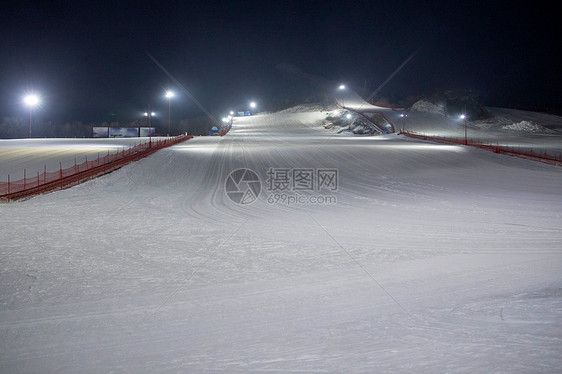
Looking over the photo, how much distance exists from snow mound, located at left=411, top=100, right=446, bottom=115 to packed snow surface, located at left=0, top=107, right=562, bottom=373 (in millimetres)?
68359

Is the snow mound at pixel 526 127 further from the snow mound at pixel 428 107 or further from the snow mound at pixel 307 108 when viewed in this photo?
the snow mound at pixel 307 108

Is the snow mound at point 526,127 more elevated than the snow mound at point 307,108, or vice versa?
the snow mound at point 307,108

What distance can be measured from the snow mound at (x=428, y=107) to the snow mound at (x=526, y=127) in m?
16.0

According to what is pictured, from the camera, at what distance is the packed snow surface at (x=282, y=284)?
5000 mm

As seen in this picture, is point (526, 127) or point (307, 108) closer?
point (526, 127)

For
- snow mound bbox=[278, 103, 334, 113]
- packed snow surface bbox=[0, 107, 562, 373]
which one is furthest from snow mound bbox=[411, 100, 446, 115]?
packed snow surface bbox=[0, 107, 562, 373]

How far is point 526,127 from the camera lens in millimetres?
63438

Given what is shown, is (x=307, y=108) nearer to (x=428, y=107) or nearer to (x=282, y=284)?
(x=428, y=107)

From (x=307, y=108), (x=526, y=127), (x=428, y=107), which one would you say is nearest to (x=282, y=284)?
(x=526, y=127)

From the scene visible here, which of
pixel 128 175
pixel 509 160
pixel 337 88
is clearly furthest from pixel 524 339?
pixel 337 88

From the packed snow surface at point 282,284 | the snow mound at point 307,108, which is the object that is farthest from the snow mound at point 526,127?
the packed snow surface at point 282,284

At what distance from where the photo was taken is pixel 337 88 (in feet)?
441

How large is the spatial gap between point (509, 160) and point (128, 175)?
23847mm

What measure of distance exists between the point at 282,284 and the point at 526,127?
65.5 m
